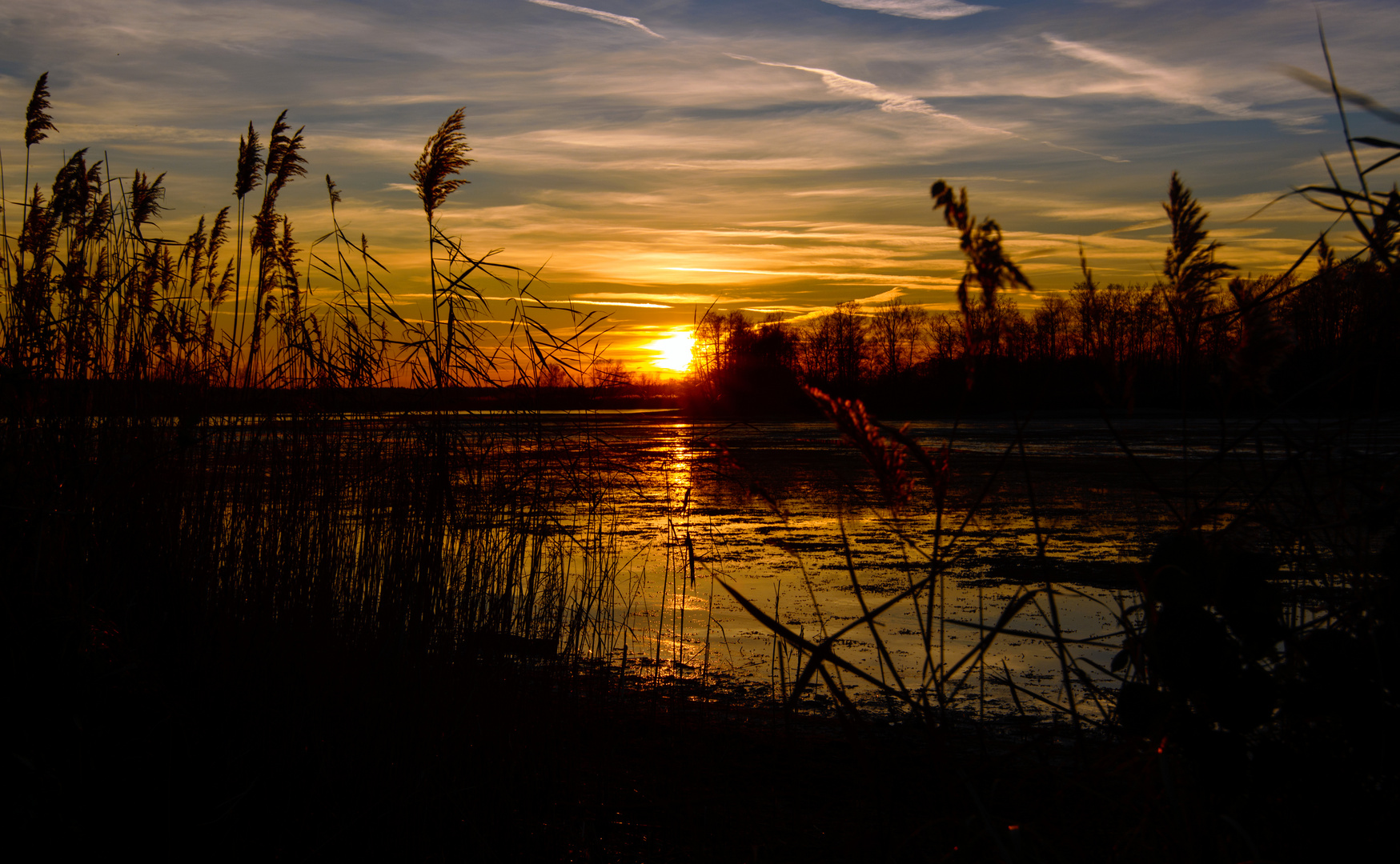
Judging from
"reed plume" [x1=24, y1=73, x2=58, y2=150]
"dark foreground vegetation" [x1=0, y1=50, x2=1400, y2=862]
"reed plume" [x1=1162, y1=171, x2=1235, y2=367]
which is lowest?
"dark foreground vegetation" [x1=0, y1=50, x2=1400, y2=862]

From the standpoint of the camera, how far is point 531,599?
13.6 feet

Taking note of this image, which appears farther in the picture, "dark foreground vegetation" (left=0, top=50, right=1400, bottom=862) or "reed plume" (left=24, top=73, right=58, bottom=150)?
"reed plume" (left=24, top=73, right=58, bottom=150)

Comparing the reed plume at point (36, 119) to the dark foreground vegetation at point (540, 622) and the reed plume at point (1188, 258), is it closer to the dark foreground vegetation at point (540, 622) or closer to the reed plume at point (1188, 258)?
the dark foreground vegetation at point (540, 622)

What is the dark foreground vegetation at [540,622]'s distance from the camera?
162 cm

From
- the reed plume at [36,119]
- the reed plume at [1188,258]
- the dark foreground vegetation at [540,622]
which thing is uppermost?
the reed plume at [36,119]

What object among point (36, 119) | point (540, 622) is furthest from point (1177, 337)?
point (36, 119)

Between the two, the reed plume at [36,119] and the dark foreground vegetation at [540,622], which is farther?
the reed plume at [36,119]

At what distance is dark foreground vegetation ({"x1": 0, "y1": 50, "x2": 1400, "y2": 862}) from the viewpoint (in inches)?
63.6

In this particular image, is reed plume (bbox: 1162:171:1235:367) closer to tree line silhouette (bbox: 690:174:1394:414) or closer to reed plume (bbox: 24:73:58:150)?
tree line silhouette (bbox: 690:174:1394:414)

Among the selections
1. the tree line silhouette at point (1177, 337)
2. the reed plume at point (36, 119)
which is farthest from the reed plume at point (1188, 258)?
the reed plume at point (36, 119)

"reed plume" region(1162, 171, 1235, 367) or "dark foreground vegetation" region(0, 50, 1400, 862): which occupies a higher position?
"reed plume" region(1162, 171, 1235, 367)

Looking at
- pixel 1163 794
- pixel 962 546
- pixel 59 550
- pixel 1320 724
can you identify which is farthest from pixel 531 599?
pixel 962 546

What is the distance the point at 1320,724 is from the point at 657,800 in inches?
85.4

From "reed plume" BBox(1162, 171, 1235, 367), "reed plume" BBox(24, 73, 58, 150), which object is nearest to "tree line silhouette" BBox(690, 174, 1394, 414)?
"reed plume" BBox(1162, 171, 1235, 367)
